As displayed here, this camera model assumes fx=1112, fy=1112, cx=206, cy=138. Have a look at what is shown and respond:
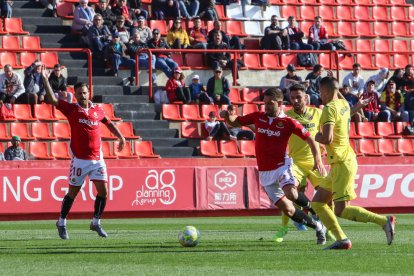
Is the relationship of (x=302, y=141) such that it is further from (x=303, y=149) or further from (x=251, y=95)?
(x=251, y=95)

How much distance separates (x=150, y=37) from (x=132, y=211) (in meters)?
7.28

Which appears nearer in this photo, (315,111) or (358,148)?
(315,111)

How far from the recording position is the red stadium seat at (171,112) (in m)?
28.4

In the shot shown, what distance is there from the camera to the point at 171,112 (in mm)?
28531

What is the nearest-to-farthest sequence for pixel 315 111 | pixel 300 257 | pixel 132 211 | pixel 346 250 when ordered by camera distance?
pixel 300 257 → pixel 346 250 → pixel 315 111 → pixel 132 211

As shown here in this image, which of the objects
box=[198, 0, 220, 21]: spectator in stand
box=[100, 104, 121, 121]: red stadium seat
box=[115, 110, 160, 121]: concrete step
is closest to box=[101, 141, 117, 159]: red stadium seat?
box=[100, 104, 121, 121]: red stadium seat

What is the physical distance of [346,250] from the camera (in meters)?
13.6

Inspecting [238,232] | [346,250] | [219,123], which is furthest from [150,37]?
[346,250]

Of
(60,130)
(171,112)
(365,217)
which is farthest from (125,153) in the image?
(365,217)

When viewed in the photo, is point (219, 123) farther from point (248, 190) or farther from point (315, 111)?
point (315, 111)

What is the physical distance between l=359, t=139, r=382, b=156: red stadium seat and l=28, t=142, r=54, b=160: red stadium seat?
338 inches

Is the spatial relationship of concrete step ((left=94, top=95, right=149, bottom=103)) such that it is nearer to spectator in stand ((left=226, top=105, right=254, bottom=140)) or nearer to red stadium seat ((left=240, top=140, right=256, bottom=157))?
spectator in stand ((left=226, top=105, right=254, bottom=140))

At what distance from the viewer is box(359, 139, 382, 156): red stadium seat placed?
29469 millimetres

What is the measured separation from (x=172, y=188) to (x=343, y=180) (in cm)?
1070
